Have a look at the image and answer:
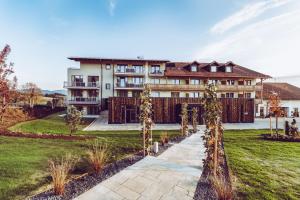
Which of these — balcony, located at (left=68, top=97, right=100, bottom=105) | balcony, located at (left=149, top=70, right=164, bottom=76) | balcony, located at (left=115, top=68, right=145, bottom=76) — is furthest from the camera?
balcony, located at (left=149, top=70, right=164, bottom=76)

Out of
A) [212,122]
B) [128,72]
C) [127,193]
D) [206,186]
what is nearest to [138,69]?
[128,72]

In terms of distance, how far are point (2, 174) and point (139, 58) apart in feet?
110

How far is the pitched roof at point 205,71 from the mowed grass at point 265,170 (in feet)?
85.7

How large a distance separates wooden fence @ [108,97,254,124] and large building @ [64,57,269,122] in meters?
6.74

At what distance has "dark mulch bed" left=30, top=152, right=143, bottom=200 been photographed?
6035 mm

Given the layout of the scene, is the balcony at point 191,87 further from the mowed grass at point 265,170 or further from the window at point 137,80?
the mowed grass at point 265,170

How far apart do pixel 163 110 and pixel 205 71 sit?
16.6m

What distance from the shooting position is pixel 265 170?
8.45m

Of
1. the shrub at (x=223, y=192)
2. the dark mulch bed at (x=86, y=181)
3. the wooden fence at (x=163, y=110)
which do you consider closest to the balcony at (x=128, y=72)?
the wooden fence at (x=163, y=110)

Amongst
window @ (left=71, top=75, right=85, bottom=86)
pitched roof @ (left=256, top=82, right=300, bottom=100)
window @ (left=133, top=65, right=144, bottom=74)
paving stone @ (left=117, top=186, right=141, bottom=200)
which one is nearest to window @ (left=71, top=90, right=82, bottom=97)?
window @ (left=71, top=75, right=85, bottom=86)

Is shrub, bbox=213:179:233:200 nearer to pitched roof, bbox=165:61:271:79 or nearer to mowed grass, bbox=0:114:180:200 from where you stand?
mowed grass, bbox=0:114:180:200

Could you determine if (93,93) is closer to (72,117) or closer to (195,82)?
(195,82)

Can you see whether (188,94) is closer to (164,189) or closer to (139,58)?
(139,58)

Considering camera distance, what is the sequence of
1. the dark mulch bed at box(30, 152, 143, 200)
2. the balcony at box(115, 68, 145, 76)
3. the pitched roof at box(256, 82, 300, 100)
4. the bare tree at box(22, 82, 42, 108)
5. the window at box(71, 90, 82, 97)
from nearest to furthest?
the dark mulch bed at box(30, 152, 143, 200)
the window at box(71, 90, 82, 97)
the balcony at box(115, 68, 145, 76)
the pitched roof at box(256, 82, 300, 100)
the bare tree at box(22, 82, 42, 108)
